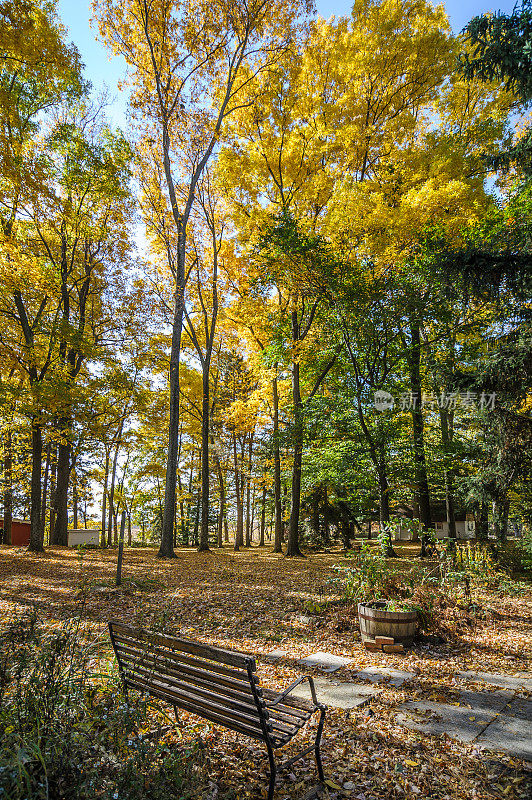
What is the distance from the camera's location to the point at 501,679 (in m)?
4.27

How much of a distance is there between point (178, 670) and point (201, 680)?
0.20m

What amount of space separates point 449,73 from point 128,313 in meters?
13.1

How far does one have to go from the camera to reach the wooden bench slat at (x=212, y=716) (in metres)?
2.54

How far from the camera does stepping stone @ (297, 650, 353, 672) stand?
461 centimetres

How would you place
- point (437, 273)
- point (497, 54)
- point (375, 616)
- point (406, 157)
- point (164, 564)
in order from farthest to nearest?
point (406, 157)
point (164, 564)
point (437, 273)
point (497, 54)
point (375, 616)

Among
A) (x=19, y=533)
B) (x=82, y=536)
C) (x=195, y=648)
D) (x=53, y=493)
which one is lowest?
(x=19, y=533)

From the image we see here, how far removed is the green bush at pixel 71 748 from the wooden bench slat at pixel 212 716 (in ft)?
0.82

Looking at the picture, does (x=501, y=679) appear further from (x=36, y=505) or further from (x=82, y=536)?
(x=82, y=536)

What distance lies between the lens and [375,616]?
523 cm

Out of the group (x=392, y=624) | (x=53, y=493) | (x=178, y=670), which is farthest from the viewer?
(x=53, y=493)

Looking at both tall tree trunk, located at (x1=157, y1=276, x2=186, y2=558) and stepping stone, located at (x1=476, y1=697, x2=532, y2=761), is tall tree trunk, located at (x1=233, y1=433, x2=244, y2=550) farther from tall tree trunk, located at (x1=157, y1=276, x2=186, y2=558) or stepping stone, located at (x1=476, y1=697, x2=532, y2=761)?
stepping stone, located at (x1=476, y1=697, x2=532, y2=761)

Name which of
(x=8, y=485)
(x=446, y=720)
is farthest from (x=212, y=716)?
(x=8, y=485)

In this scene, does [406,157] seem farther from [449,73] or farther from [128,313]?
[128,313]

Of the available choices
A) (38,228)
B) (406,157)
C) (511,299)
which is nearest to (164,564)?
(511,299)
